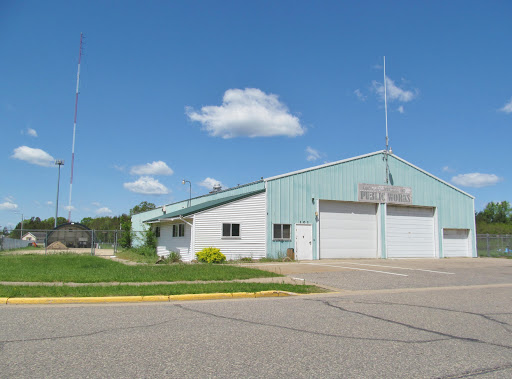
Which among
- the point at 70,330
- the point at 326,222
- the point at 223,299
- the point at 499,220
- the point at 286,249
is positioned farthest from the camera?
the point at 499,220

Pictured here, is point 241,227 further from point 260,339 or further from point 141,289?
point 260,339

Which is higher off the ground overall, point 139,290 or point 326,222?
point 326,222

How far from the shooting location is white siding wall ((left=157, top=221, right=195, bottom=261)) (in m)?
24.1

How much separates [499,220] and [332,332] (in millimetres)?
91043

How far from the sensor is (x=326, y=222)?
1038 inches

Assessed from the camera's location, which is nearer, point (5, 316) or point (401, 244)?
point (5, 316)

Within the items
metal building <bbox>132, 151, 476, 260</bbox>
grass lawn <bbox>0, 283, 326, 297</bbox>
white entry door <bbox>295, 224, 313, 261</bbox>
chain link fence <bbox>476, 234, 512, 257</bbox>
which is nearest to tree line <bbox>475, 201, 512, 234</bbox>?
chain link fence <bbox>476, 234, 512, 257</bbox>

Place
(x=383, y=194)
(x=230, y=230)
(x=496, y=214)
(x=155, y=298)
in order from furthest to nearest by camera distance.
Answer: (x=496, y=214), (x=383, y=194), (x=230, y=230), (x=155, y=298)

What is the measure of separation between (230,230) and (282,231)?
10.7ft

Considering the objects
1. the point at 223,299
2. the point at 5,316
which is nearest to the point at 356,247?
the point at 223,299

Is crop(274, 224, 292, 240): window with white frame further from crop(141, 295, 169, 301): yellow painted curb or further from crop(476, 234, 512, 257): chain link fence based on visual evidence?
crop(476, 234, 512, 257): chain link fence

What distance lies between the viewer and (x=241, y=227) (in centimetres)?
2358

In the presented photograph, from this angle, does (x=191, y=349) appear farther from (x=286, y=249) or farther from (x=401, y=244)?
(x=401, y=244)

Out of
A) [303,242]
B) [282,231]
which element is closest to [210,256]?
[282,231]
